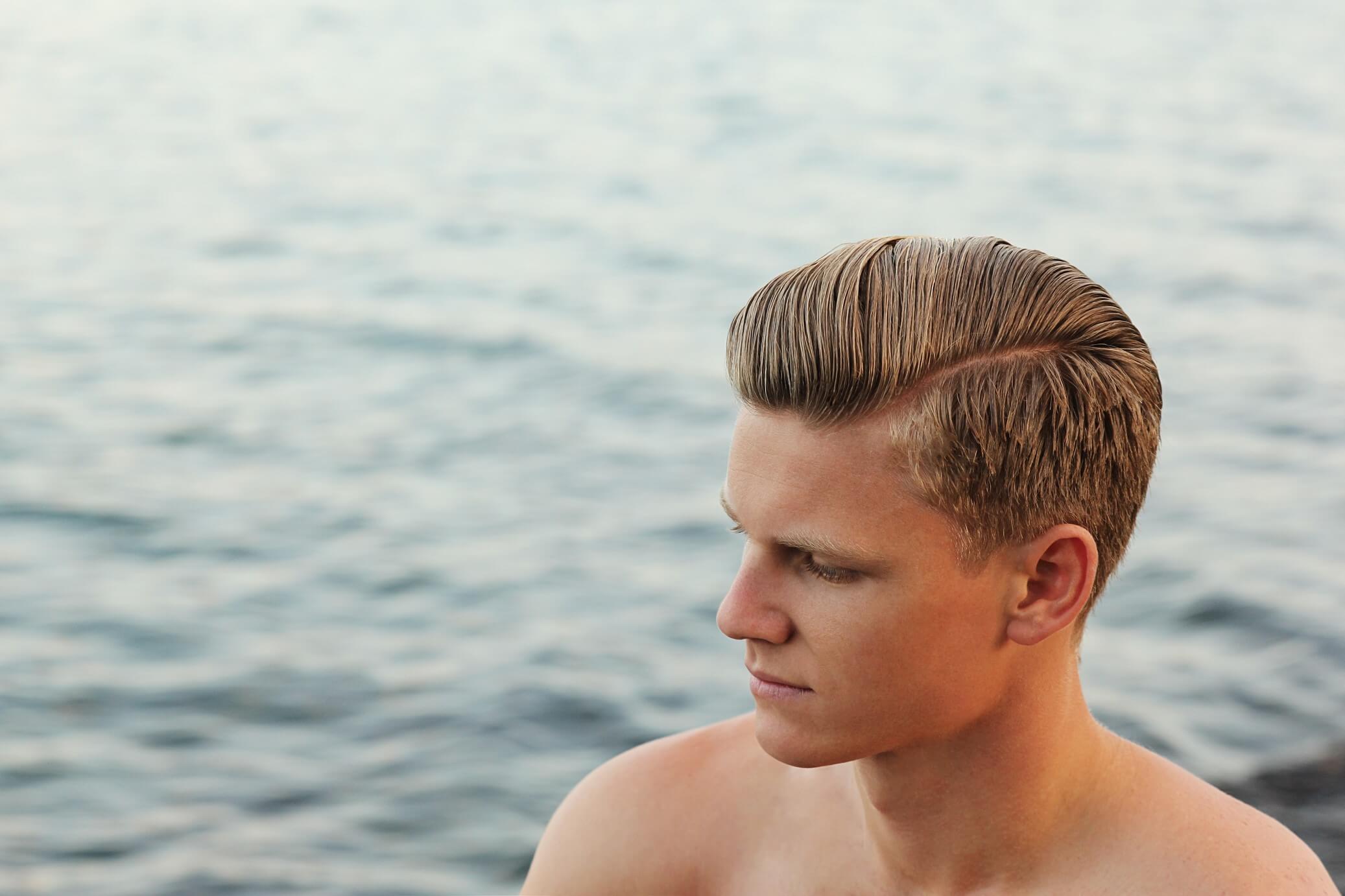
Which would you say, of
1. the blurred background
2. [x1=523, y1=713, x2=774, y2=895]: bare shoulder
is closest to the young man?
[x1=523, y1=713, x2=774, y2=895]: bare shoulder

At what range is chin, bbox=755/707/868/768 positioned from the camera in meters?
2.14

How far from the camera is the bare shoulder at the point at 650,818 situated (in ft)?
8.59

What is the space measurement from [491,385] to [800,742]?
6900mm

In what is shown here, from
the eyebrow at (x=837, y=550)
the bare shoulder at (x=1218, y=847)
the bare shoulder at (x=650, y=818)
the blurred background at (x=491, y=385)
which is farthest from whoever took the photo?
the blurred background at (x=491, y=385)

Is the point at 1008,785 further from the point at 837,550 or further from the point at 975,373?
the point at 975,373

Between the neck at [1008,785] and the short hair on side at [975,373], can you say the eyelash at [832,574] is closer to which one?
the short hair on side at [975,373]

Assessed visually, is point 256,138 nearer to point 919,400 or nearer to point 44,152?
point 44,152

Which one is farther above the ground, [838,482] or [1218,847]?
[838,482]

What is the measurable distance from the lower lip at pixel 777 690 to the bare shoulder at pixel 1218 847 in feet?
1.69

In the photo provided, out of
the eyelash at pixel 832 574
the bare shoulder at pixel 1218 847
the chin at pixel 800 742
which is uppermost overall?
the eyelash at pixel 832 574

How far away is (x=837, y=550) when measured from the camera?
6.79 feet

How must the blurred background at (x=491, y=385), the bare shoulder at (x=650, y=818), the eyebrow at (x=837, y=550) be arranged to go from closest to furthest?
1. the eyebrow at (x=837, y=550)
2. the bare shoulder at (x=650, y=818)
3. the blurred background at (x=491, y=385)

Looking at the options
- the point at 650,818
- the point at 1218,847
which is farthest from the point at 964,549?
the point at 650,818

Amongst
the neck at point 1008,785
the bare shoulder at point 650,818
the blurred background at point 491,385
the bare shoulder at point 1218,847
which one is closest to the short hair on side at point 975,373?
the neck at point 1008,785
